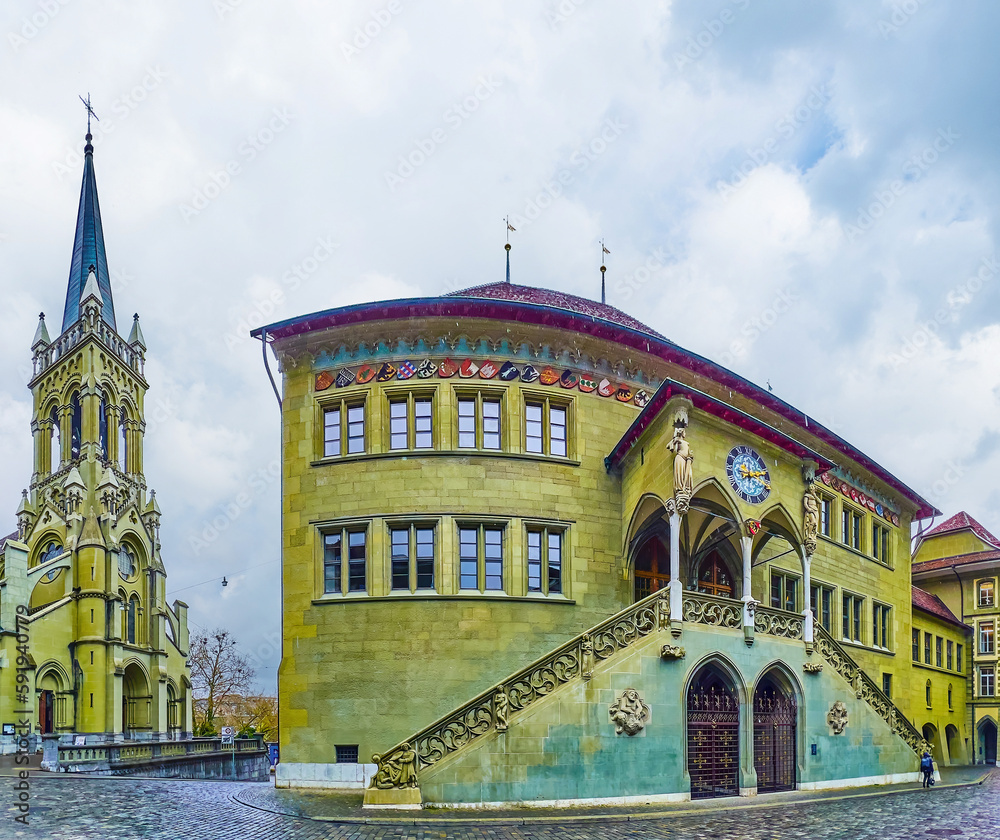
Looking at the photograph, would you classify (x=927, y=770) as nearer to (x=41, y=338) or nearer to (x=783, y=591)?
(x=783, y=591)

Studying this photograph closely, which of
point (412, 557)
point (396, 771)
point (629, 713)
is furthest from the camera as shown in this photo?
point (412, 557)

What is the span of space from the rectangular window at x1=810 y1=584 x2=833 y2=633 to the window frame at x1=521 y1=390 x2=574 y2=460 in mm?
11746

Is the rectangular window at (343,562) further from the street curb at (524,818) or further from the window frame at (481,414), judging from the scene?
the street curb at (524,818)

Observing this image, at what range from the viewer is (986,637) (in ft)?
171

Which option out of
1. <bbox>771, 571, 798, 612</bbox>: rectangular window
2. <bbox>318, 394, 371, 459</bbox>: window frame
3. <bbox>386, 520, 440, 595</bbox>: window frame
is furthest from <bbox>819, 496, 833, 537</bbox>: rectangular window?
<bbox>318, 394, 371, 459</bbox>: window frame

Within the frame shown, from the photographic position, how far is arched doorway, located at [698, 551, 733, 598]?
89.6 feet

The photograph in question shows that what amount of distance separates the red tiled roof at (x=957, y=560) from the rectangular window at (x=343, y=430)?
132 feet

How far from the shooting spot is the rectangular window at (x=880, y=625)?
1423 inches

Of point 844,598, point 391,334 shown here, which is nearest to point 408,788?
point 391,334

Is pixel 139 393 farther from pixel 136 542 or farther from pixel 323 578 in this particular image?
pixel 323 578

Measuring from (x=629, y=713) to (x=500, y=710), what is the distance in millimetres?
2737

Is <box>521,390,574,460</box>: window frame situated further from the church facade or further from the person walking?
the person walking

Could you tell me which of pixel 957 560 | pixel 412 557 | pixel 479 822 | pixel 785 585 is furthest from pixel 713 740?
pixel 957 560

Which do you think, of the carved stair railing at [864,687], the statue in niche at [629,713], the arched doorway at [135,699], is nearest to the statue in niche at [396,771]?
the statue in niche at [629,713]
